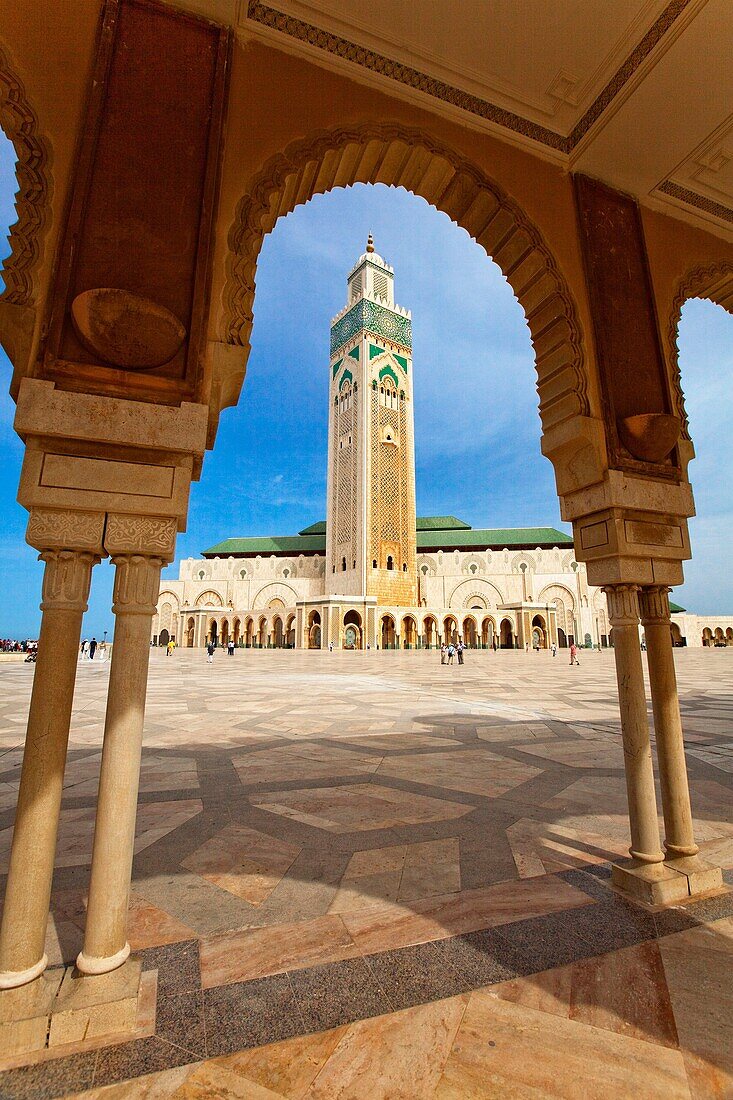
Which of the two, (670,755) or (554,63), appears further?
(554,63)

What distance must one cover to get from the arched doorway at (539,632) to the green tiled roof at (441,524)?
52.9 ft

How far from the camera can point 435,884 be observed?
2.32m

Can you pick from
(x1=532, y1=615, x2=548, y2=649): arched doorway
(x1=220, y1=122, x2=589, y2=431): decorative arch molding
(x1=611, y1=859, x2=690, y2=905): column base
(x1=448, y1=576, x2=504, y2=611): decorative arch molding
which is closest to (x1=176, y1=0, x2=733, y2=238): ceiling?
(x1=220, y1=122, x2=589, y2=431): decorative arch molding

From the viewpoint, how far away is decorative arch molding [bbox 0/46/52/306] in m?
2.02

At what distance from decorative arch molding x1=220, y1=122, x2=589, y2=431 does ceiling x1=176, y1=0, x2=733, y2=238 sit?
29 cm

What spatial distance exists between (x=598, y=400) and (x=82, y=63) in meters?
2.84

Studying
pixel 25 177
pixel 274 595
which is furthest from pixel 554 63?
pixel 274 595

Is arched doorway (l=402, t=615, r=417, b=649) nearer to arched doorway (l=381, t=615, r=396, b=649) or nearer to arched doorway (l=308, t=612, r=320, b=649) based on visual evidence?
arched doorway (l=381, t=615, r=396, b=649)

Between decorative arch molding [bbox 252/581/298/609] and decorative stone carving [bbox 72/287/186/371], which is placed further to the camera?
decorative arch molding [bbox 252/581/298/609]

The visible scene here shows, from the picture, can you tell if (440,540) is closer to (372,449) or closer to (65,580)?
(372,449)

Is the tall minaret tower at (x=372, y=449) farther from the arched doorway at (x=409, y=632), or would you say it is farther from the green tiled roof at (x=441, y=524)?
the green tiled roof at (x=441, y=524)

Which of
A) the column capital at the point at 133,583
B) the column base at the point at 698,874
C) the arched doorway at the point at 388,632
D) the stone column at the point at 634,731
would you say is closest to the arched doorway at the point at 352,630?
the arched doorway at the point at 388,632

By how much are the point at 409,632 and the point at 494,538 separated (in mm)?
15958

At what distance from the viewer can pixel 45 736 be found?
1761mm
